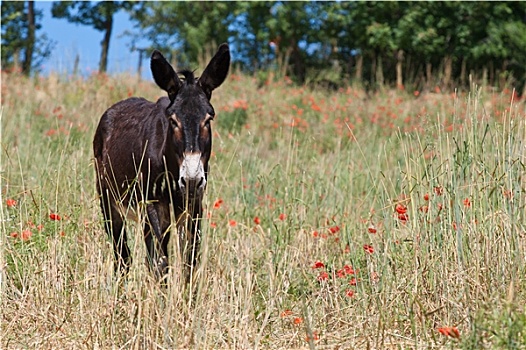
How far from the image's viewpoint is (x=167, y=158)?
15.5 feet

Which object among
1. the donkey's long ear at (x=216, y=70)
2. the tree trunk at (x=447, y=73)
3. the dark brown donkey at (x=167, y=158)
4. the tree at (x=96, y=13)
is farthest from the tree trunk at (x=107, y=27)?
the donkey's long ear at (x=216, y=70)

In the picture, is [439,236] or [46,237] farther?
[46,237]

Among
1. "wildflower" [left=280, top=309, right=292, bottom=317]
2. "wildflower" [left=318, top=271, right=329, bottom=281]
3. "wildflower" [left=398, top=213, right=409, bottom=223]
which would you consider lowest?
"wildflower" [left=280, top=309, right=292, bottom=317]

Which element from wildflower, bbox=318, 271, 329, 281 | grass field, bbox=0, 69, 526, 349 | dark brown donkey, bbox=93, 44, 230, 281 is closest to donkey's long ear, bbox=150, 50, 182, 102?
dark brown donkey, bbox=93, 44, 230, 281

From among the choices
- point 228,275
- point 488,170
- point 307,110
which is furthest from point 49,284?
point 307,110

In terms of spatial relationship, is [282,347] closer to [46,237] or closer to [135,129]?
[46,237]

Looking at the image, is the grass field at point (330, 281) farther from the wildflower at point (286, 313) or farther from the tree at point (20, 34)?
the tree at point (20, 34)

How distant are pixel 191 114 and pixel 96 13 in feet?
84.1

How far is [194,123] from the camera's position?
4199mm

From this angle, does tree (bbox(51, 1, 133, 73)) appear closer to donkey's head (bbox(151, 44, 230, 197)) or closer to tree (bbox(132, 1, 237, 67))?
tree (bbox(132, 1, 237, 67))

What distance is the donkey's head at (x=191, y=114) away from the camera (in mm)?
4004

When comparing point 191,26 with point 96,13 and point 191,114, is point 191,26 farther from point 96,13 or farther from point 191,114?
point 191,114

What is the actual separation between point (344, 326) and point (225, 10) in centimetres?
1980

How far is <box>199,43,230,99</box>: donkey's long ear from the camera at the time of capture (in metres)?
4.68
